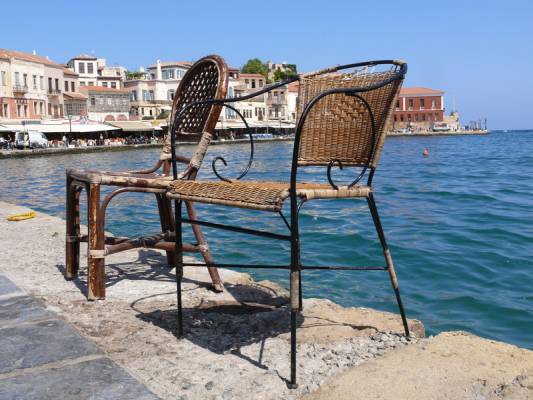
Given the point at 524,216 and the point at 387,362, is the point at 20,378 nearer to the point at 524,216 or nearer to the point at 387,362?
the point at 387,362

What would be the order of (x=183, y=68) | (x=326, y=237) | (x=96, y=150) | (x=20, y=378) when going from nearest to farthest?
(x=20, y=378) → (x=326, y=237) → (x=96, y=150) → (x=183, y=68)

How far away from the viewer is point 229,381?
7.59 feet

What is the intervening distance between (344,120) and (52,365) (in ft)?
5.62

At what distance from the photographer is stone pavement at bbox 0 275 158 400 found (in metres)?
2.15

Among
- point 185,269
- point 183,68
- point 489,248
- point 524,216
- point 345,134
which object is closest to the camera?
point 345,134

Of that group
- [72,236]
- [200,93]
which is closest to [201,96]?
[200,93]

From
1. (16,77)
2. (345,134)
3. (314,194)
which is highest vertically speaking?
(16,77)

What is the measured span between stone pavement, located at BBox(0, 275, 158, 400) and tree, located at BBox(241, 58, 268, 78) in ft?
351

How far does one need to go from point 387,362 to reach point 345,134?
113 cm

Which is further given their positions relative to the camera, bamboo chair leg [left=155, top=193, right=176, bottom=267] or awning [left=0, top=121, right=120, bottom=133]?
awning [left=0, top=121, right=120, bottom=133]

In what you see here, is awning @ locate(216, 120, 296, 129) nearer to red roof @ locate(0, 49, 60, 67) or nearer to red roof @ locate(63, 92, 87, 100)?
red roof @ locate(63, 92, 87, 100)

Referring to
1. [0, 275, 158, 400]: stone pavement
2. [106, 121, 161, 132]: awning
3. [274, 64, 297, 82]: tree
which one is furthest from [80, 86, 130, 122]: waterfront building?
[0, 275, 158, 400]: stone pavement

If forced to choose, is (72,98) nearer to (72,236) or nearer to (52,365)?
(72,236)

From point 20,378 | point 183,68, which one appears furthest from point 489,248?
point 183,68
